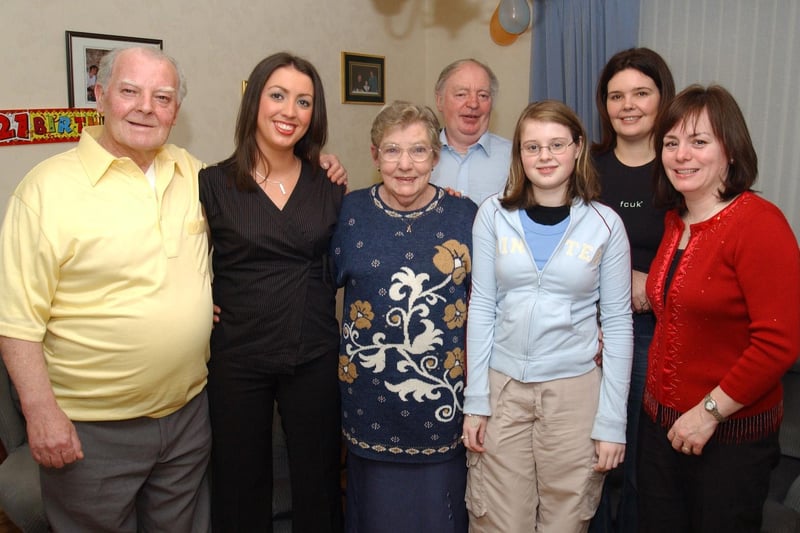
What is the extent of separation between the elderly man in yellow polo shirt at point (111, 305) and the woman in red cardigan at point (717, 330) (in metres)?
1.31

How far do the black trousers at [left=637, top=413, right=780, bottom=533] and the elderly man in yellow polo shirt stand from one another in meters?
1.32

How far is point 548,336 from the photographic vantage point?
1787 millimetres

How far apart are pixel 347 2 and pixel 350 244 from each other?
2267 millimetres

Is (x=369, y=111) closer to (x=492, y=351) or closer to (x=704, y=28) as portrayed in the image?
(x=704, y=28)

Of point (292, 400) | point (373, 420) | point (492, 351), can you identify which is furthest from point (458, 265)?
point (292, 400)

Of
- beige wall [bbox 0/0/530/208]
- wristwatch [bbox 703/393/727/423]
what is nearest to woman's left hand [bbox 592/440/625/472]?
wristwatch [bbox 703/393/727/423]

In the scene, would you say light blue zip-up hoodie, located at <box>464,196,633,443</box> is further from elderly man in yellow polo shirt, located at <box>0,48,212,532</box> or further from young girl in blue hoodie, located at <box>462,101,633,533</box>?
elderly man in yellow polo shirt, located at <box>0,48,212,532</box>

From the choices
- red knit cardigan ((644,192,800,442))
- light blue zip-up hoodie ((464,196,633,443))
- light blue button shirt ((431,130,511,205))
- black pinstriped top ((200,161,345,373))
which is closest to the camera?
red knit cardigan ((644,192,800,442))

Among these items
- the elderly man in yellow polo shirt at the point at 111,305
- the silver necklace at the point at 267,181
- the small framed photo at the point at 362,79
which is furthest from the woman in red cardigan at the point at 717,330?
the small framed photo at the point at 362,79

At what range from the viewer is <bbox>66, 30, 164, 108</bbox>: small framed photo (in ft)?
8.36

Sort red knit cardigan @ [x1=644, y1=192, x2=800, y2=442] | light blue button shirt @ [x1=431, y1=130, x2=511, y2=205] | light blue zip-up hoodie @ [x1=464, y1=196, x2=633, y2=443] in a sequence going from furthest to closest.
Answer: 1. light blue button shirt @ [x1=431, y1=130, x2=511, y2=205]
2. light blue zip-up hoodie @ [x1=464, y1=196, x2=633, y2=443]
3. red knit cardigan @ [x1=644, y1=192, x2=800, y2=442]

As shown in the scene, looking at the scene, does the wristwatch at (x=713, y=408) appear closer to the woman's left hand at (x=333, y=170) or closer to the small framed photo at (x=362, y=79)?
the woman's left hand at (x=333, y=170)

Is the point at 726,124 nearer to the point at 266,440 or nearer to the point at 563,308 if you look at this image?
the point at 563,308

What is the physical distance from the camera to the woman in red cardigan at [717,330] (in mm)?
1518
